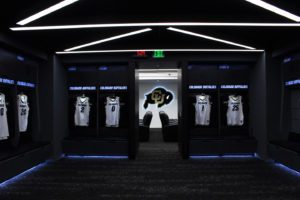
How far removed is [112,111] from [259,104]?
3570 mm

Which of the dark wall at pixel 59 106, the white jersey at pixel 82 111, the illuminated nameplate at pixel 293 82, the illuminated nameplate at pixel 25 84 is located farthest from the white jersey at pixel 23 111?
the illuminated nameplate at pixel 293 82

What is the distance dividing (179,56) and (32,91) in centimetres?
348

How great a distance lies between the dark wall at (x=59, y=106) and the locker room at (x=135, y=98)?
35mm

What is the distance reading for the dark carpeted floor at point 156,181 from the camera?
410 cm

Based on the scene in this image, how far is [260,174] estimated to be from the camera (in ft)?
17.3

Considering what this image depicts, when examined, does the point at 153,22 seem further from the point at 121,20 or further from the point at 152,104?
the point at 152,104

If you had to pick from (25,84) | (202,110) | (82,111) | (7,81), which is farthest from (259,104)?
(7,81)

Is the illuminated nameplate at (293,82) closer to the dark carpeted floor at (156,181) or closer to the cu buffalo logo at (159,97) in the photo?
the dark carpeted floor at (156,181)

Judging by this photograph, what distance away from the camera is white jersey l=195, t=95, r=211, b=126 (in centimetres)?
733

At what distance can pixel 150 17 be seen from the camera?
165 inches

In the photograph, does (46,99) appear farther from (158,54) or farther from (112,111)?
(158,54)

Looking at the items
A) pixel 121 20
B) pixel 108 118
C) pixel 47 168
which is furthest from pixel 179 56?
pixel 47 168

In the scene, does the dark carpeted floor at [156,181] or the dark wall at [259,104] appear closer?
the dark carpeted floor at [156,181]

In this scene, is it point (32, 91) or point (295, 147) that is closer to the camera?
point (295, 147)
